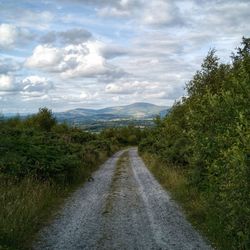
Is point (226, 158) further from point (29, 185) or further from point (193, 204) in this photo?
point (29, 185)

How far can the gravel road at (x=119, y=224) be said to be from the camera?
34.1ft

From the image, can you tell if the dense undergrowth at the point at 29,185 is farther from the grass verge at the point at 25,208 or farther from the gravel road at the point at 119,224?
the gravel road at the point at 119,224

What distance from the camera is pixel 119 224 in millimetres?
12539

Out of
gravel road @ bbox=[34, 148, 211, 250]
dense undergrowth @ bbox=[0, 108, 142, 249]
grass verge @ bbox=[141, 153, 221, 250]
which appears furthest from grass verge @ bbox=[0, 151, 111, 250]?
grass verge @ bbox=[141, 153, 221, 250]

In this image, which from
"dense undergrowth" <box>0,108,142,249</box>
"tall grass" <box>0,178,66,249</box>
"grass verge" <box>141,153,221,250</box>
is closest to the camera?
"tall grass" <box>0,178,66,249</box>

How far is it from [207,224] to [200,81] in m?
13.9

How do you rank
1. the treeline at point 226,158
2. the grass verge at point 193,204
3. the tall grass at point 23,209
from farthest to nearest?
1. the grass verge at point 193,204
2. the tall grass at point 23,209
3. the treeline at point 226,158

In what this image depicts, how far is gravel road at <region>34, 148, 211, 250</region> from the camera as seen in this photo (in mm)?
10391

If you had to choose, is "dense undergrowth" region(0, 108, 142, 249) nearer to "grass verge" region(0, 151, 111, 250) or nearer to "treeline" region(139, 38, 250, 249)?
"grass verge" region(0, 151, 111, 250)

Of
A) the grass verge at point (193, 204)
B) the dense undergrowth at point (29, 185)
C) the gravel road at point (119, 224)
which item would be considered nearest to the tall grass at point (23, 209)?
the dense undergrowth at point (29, 185)

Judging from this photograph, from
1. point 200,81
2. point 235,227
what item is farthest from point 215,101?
point 200,81

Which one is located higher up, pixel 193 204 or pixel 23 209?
pixel 23 209

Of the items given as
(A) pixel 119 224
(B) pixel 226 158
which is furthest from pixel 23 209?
(B) pixel 226 158

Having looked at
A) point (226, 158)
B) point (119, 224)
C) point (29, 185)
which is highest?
point (226, 158)
